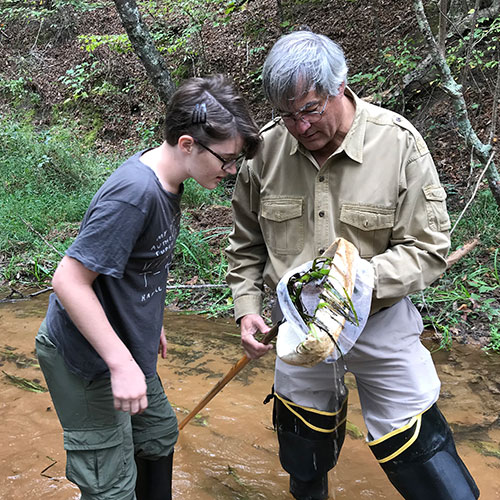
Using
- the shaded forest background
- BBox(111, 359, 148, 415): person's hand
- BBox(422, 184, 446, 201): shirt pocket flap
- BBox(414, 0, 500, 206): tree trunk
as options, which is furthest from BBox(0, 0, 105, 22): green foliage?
BBox(111, 359, 148, 415): person's hand

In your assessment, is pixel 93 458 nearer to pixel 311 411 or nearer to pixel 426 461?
pixel 311 411

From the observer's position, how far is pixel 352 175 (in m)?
1.95

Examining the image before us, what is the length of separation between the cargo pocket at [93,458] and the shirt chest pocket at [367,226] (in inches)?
44.5

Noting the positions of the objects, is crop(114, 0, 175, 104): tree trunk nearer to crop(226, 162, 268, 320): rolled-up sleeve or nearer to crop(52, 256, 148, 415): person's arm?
crop(226, 162, 268, 320): rolled-up sleeve

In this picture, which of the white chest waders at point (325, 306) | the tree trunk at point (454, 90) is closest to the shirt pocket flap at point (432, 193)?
the white chest waders at point (325, 306)

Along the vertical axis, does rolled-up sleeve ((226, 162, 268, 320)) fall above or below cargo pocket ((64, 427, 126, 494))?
above

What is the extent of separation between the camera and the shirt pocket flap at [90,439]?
5.55 ft

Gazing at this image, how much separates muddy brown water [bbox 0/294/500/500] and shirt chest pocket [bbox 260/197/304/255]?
1351 mm

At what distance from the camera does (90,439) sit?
5.56ft

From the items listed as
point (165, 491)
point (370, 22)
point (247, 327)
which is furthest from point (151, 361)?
point (370, 22)

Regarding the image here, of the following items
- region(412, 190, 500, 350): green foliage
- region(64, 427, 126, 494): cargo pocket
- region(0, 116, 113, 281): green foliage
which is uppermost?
region(64, 427, 126, 494): cargo pocket

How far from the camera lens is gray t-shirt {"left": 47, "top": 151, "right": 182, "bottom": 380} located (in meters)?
1.46

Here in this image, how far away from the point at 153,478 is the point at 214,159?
4.44 feet

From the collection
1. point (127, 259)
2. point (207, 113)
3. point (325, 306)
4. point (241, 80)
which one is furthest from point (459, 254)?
point (241, 80)
